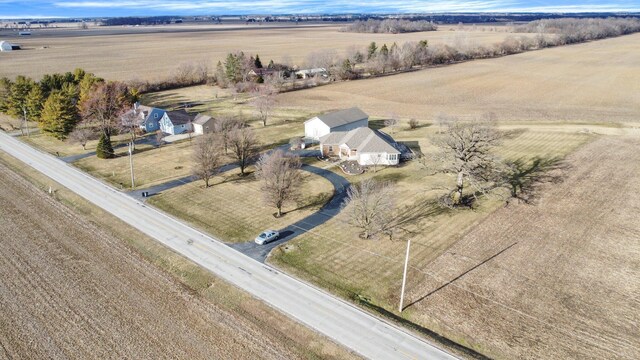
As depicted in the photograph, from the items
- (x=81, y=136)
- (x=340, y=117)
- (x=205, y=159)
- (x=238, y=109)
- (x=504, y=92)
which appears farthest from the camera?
(x=504, y=92)

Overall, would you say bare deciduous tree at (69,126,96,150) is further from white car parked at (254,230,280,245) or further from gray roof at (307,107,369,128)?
white car parked at (254,230,280,245)

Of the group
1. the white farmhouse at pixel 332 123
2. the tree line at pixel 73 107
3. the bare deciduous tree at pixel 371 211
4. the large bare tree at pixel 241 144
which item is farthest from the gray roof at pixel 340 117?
the tree line at pixel 73 107

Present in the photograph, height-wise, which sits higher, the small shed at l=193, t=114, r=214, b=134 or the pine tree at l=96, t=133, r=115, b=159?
the small shed at l=193, t=114, r=214, b=134

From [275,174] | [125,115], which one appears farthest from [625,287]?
[125,115]

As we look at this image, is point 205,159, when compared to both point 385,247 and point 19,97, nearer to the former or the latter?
point 385,247

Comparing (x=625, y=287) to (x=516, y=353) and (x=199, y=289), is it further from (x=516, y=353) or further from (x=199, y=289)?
(x=199, y=289)

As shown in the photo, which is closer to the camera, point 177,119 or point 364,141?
point 364,141

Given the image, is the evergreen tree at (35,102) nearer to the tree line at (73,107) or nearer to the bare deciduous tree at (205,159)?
the tree line at (73,107)

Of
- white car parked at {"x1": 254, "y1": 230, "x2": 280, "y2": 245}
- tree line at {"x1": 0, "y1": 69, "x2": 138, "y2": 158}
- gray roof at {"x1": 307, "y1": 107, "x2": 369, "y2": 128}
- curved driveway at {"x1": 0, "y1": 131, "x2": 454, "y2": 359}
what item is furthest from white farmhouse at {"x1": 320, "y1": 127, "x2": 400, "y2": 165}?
tree line at {"x1": 0, "y1": 69, "x2": 138, "y2": 158}

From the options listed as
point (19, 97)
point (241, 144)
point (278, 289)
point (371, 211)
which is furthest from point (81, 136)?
point (371, 211)
